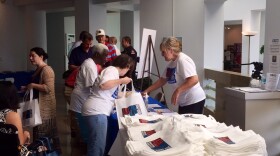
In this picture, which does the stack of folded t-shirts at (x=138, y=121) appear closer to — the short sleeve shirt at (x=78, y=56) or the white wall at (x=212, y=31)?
the short sleeve shirt at (x=78, y=56)

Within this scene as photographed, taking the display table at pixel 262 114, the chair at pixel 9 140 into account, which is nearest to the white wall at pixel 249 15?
the display table at pixel 262 114

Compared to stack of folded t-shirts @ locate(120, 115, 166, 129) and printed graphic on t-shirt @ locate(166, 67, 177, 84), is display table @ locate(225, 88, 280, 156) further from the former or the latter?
stack of folded t-shirts @ locate(120, 115, 166, 129)

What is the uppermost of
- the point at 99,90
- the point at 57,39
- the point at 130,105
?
the point at 57,39

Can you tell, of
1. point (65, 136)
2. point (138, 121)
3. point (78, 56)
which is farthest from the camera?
point (65, 136)

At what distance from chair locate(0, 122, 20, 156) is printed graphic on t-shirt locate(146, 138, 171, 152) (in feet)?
2.74

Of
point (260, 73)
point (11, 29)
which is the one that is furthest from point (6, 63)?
point (260, 73)

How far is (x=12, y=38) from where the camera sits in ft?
32.4

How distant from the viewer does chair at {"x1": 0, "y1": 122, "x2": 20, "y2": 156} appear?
1.87 meters

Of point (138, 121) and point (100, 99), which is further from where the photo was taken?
point (100, 99)

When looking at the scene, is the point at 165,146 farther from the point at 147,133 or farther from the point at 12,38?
the point at 12,38

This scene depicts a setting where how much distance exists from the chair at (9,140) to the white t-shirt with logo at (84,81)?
1.22 m

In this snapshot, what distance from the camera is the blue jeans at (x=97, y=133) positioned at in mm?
2646

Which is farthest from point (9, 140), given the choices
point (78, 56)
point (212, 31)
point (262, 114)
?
point (212, 31)

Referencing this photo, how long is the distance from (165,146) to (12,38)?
941 centimetres
